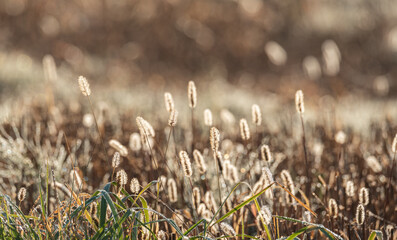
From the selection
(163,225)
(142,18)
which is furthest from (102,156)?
(142,18)

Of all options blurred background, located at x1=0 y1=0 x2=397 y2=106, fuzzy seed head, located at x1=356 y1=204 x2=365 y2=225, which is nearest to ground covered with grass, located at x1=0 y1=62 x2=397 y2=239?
fuzzy seed head, located at x1=356 y1=204 x2=365 y2=225

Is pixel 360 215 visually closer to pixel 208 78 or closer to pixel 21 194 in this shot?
pixel 21 194

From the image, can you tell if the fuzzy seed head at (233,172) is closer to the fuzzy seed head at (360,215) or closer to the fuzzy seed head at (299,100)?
the fuzzy seed head at (299,100)

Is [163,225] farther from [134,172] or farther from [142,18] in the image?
[142,18]

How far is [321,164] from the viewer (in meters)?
2.90

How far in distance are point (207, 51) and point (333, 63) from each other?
623 centimetres

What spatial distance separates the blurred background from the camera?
8.98 metres

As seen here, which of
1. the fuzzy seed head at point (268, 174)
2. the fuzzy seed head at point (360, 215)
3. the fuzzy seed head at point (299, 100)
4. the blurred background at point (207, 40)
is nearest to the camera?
the fuzzy seed head at point (268, 174)

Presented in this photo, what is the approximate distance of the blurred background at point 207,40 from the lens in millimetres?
8984

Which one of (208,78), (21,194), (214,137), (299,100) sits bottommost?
(21,194)

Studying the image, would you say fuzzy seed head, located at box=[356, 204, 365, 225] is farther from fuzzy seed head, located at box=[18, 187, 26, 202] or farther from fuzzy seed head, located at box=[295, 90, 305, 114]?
fuzzy seed head, located at box=[18, 187, 26, 202]

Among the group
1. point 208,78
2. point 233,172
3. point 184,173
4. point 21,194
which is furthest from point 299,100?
point 208,78

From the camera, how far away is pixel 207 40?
10273 millimetres

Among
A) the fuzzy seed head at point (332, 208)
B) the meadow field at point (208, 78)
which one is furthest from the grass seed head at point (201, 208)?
the fuzzy seed head at point (332, 208)
